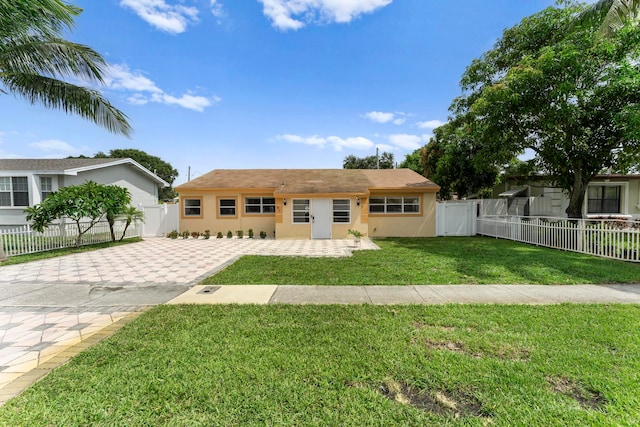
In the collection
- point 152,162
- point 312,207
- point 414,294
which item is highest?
point 152,162

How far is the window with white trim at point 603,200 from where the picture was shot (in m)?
17.2

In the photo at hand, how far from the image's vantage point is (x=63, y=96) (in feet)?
29.1

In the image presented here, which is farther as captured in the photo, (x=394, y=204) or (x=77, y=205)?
(x=394, y=204)

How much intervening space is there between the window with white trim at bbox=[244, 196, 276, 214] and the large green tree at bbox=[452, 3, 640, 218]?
1084 cm

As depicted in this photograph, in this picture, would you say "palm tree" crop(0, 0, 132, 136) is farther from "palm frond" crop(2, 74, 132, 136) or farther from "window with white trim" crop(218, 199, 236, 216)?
"window with white trim" crop(218, 199, 236, 216)

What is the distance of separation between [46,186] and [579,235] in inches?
1009

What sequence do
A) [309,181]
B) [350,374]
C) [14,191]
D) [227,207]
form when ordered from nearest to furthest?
[350,374] < [14,191] < [227,207] < [309,181]

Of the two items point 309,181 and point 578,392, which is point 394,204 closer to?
point 309,181

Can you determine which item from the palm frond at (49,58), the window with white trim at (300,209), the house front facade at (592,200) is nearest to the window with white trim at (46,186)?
the palm frond at (49,58)

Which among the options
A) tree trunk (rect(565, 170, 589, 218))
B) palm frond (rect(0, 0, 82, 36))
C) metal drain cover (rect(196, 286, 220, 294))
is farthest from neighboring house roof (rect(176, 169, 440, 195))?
metal drain cover (rect(196, 286, 220, 294))

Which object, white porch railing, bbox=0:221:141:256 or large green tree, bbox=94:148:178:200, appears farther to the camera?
large green tree, bbox=94:148:178:200

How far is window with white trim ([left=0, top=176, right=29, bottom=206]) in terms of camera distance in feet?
50.2

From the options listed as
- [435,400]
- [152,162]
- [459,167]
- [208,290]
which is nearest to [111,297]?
[208,290]

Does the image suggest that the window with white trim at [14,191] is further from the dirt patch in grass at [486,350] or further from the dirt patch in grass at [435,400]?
the dirt patch in grass at [486,350]
